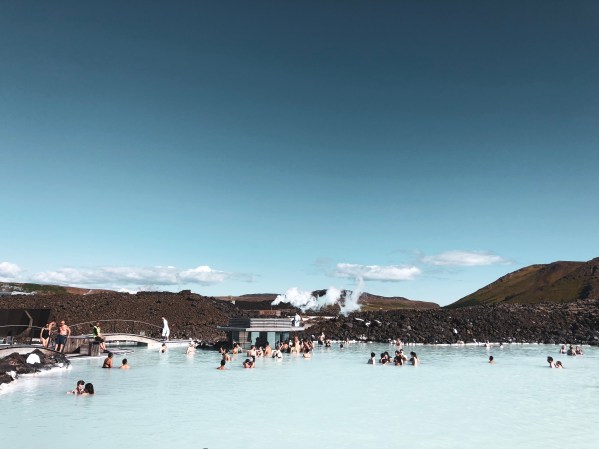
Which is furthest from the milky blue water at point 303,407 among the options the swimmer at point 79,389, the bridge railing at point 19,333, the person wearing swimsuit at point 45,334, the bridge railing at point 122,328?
the bridge railing at point 122,328

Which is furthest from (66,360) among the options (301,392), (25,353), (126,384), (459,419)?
(459,419)

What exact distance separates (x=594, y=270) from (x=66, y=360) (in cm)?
15762

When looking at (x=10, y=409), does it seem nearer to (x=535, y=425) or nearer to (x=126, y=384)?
(x=126, y=384)

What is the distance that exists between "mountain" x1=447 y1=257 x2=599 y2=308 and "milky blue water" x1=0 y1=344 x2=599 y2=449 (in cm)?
11502

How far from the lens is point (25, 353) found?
2980 centimetres

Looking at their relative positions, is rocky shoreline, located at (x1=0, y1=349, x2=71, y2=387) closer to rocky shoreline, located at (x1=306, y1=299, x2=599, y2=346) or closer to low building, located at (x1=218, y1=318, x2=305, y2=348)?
low building, located at (x1=218, y1=318, x2=305, y2=348)

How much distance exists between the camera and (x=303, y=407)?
778 inches

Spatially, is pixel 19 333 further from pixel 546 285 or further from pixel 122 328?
pixel 546 285

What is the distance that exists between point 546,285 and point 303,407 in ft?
496

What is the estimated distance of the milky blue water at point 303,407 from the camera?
1478 centimetres

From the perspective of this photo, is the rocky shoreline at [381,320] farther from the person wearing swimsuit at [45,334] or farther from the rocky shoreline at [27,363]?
the rocky shoreline at [27,363]

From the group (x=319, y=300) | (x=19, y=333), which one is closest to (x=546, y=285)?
(x=319, y=300)

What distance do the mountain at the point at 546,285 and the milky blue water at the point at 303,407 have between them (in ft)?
377

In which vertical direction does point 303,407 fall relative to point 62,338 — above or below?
below
